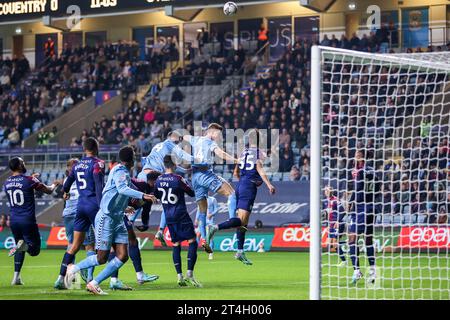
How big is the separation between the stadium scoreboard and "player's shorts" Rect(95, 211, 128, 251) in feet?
55.0

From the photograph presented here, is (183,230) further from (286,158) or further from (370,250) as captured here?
(286,158)

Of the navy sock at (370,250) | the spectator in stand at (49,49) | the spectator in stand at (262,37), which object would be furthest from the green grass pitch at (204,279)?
the spectator in stand at (49,49)

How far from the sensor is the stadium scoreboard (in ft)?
92.0

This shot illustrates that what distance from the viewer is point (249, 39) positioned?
36719 millimetres

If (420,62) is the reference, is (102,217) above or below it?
below

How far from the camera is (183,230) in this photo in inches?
524

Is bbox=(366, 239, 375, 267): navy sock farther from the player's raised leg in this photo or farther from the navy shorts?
the player's raised leg

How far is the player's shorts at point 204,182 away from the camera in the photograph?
1614 centimetres

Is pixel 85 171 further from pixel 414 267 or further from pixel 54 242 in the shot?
pixel 54 242

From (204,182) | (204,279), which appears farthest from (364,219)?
(204,182)

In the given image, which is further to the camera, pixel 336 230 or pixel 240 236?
pixel 240 236

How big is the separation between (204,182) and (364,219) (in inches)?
146
